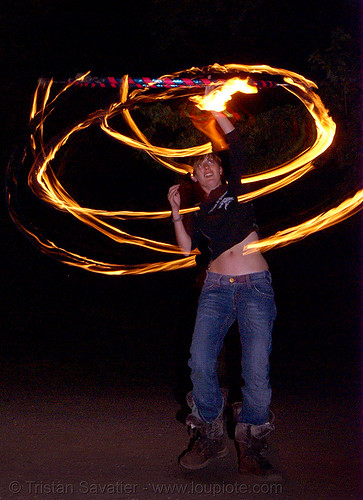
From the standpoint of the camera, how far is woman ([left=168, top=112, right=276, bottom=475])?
4859mm

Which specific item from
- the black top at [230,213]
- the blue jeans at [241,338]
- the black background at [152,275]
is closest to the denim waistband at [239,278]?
the blue jeans at [241,338]

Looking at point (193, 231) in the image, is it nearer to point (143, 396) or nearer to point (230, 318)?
point (230, 318)

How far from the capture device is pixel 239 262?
5.01 metres

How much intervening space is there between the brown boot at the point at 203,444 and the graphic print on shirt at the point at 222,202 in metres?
1.34

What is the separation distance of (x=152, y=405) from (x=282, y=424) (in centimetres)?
118

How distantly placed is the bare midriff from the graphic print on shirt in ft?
0.84

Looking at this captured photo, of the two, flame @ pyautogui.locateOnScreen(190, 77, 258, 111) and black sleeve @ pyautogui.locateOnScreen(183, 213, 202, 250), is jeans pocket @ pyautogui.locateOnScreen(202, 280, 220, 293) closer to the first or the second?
black sleeve @ pyautogui.locateOnScreen(183, 213, 202, 250)

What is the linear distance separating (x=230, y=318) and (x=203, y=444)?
2.64ft

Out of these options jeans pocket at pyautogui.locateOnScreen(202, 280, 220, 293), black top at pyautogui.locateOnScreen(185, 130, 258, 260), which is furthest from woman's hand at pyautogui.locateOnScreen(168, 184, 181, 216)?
jeans pocket at pyautogui.locateOnScreen(202, 280, 220, 293)

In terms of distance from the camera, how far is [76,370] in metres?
8.12

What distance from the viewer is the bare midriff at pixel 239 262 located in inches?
197

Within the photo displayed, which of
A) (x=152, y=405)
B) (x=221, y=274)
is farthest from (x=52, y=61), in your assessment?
(x=221, y=274)

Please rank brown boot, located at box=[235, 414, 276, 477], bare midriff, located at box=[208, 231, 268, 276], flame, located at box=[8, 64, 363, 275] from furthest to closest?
flame, located at box=[8, 64, 363, 275] → bare midriff, located at box=[208, 231, 268, 276] → brown boot, located at box=[235, 414, 276, 477]

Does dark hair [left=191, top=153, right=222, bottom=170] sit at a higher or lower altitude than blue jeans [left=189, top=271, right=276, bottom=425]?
higher
